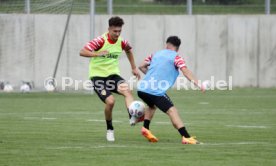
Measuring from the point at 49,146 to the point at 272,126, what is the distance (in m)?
5.98

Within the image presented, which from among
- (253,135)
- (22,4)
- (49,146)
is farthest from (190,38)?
(49,146)

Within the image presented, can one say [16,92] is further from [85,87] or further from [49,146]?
[49,146]

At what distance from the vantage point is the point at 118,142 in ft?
48.6

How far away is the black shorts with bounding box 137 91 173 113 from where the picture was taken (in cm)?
1470

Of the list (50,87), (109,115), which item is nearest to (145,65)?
(109,115)

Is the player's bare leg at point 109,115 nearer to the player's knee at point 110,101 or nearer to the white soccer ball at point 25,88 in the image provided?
the player's knee at point 110,101

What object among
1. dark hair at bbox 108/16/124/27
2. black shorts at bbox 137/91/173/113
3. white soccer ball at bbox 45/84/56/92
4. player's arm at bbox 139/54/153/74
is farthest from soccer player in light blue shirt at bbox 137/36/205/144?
white soccer ball at bbox 45/84/56/92

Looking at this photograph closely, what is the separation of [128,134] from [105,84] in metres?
1.51

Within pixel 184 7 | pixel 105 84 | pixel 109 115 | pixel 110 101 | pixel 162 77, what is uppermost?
pixel 184 7

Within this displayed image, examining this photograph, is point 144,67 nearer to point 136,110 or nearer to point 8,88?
point 136,110

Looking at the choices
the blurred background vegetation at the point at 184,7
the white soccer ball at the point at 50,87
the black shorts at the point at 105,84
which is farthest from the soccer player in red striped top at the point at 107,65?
the blurred background vegetation at the point at 184,7

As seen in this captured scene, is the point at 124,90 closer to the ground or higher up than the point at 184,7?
closer to the ground

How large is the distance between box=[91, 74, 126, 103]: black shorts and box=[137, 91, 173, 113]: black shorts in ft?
2.18

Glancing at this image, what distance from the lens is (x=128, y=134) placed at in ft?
54.8
